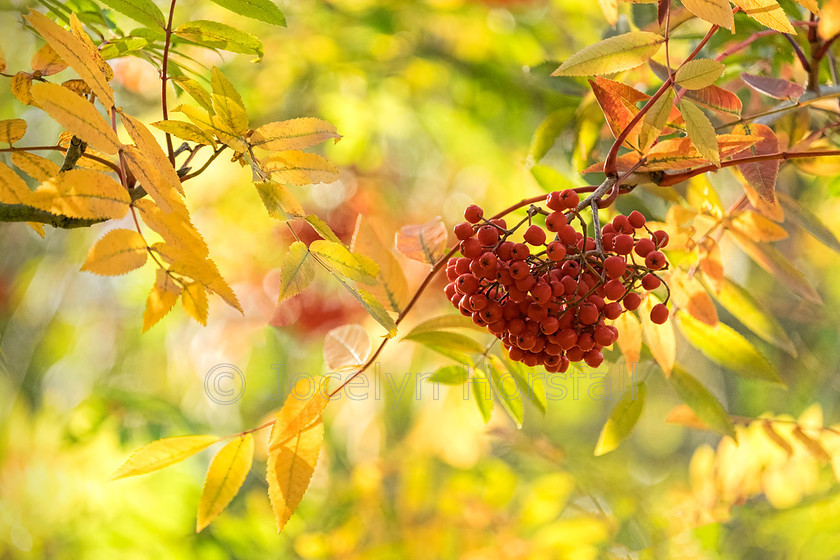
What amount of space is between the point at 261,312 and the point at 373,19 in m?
1.08

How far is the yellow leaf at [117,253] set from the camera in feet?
1.21

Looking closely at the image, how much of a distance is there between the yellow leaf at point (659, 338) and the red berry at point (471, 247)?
0.68ft

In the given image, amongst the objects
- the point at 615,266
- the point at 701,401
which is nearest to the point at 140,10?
the point at 615,266

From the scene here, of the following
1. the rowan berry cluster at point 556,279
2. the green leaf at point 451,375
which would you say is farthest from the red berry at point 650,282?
the green leaf at point 451,375

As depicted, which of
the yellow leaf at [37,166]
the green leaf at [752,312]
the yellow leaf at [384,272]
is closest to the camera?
the yellow leaf at [37,166]

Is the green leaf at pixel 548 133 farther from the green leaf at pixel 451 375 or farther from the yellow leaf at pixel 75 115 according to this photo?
the yellow leaf at pixel 75 115

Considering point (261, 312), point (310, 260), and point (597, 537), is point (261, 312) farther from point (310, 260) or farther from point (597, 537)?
point (310, 260)

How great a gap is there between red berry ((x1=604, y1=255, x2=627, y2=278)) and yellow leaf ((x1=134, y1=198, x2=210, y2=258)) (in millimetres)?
260

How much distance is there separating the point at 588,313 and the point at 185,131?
0.30m

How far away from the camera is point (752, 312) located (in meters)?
0.67

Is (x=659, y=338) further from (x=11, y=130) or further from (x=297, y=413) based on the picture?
(x=11, y=130)

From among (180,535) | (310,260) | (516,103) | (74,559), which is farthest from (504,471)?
(310,260)

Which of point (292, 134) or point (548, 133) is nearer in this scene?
point (292, 134)

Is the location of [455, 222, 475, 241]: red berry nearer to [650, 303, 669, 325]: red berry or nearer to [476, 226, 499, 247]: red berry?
[476, 226, 499, 247]: red berry
